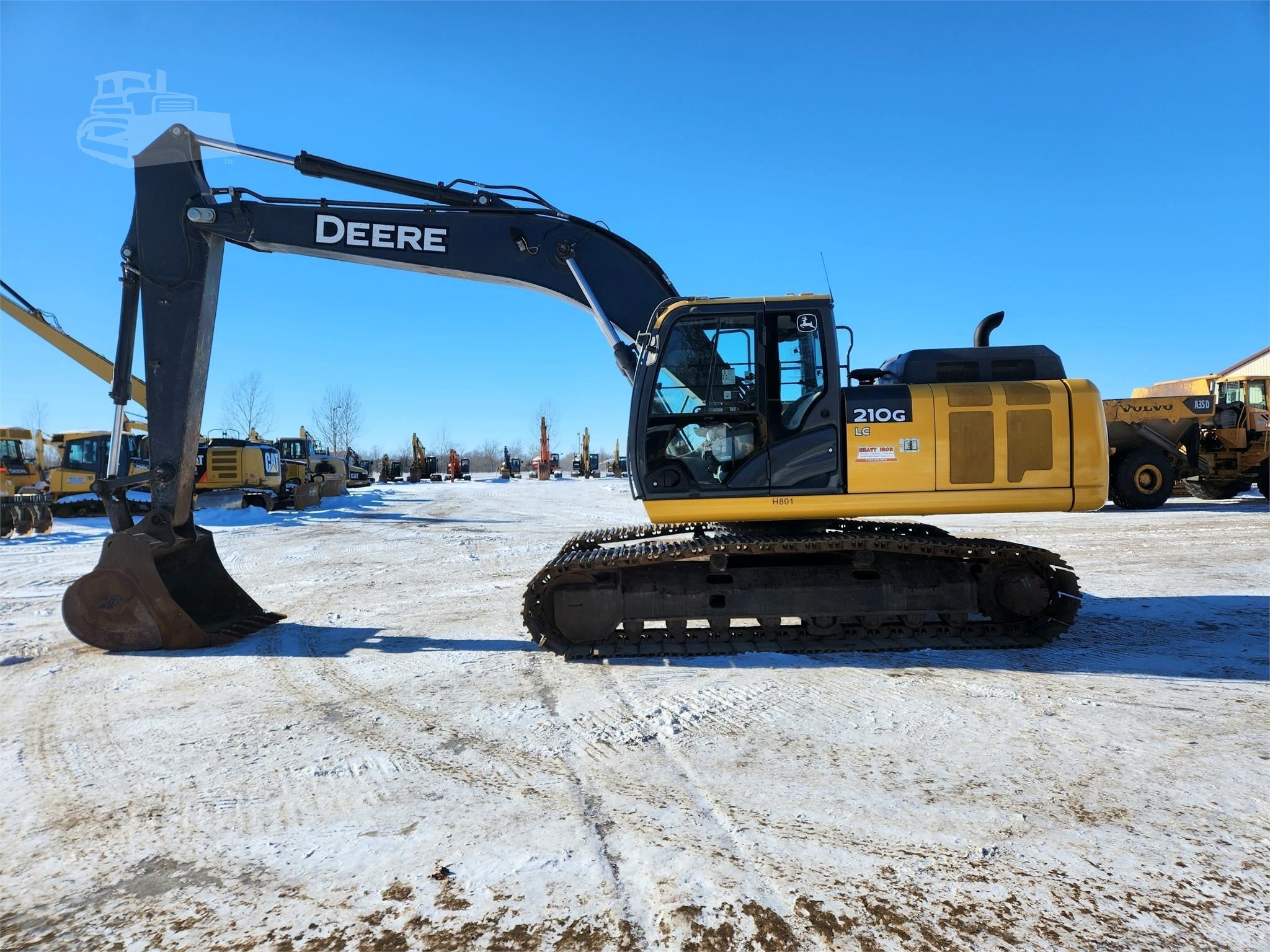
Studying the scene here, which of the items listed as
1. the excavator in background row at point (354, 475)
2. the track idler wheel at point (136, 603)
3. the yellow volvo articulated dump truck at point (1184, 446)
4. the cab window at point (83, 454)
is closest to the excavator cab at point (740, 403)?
the track idler wheel at point (136, 603)

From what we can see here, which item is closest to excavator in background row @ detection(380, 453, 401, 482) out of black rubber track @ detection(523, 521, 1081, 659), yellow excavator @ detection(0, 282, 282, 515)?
yellow excavator @ detection(0, 282, 282, 515)

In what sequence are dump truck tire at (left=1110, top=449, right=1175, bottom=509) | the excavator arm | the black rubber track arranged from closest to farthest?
the black rubber track, the excavator arm, dump truck tire at (left=1110, top=449, right=1175, bottom=509)

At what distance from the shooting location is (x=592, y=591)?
5.34 meters

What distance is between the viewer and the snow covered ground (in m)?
2.29

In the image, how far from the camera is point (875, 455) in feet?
17.6

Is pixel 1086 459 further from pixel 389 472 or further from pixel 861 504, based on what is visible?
pixel 389 472

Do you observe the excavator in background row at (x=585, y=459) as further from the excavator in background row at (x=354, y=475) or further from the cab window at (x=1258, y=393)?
the cab window at (x=1258, y=393)

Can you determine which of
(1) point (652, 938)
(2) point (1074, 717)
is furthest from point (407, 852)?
(2) point (1074, 717)

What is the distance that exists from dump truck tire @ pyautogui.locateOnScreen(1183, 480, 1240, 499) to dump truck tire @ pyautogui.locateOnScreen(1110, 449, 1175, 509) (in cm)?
286

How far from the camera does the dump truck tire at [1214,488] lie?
59.1ft

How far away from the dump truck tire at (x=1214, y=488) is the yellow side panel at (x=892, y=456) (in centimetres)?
1751

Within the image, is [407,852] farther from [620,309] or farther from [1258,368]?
[1258,368]

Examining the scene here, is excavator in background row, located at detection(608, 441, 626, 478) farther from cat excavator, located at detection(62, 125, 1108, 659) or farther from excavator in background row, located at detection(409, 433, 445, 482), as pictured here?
cat excavator, located at detection(62, 125, 1108, 659)

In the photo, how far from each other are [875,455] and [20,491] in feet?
79.3
